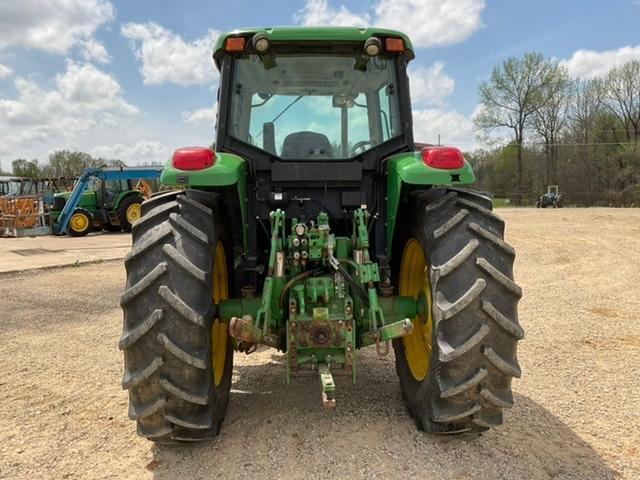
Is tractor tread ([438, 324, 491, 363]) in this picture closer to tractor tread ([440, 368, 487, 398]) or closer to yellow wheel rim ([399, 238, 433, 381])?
tractor tread ([440, 368, 487, 398])

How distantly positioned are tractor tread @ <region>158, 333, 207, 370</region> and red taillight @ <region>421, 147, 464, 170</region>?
159cm

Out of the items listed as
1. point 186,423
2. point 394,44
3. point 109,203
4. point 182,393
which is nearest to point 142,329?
point 182,393

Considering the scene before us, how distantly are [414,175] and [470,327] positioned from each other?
2.82ft

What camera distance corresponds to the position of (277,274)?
9.80 ft

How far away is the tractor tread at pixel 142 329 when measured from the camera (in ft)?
8.39

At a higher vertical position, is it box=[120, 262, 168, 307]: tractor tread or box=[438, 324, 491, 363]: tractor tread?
box=[120, 262, 168, 307]: tractor tread

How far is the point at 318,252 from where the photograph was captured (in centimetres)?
306

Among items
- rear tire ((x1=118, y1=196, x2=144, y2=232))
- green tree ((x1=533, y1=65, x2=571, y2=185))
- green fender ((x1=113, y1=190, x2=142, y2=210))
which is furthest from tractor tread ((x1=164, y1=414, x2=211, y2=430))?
green tree ((x1=533, y1=65, x2=571, y2=185))

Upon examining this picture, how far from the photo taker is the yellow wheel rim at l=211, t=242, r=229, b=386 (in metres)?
3.34

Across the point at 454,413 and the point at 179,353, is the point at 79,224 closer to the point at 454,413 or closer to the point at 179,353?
the point at 179,353

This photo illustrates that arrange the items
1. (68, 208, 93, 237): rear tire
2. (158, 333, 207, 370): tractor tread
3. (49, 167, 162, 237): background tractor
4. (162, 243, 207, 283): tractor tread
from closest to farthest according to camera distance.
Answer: (158, 333, 207, 370): tractor tread < (162, 243, 207, 283): tractor tread < (68, 208, 93, 237): rear tire < (49, 167, 162, 237): background tractor

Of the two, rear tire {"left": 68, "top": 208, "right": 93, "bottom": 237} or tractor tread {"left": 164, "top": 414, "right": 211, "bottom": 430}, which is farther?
rear tire {"left": 68, "top": 208, "right": 93, "bottom": 237}

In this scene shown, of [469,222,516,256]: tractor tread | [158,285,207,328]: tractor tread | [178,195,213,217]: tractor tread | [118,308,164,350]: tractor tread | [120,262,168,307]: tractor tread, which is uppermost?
[178,195,213,217]: tractor tread

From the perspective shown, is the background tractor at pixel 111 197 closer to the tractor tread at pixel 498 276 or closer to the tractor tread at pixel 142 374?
the tractor tread at pixel 142 374
